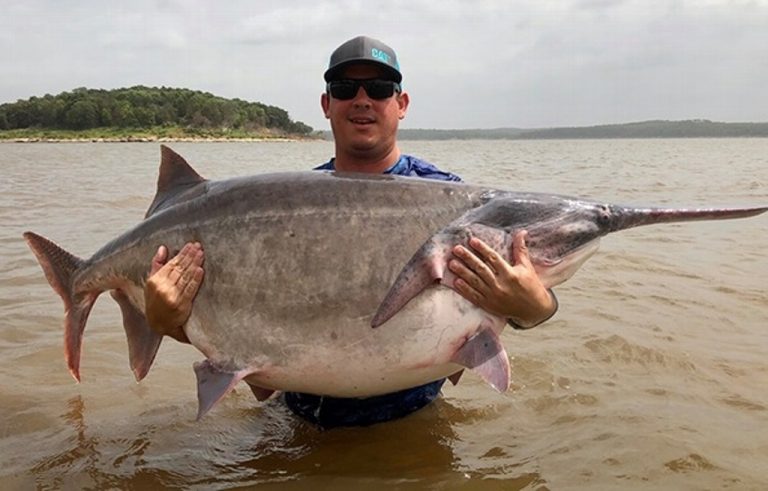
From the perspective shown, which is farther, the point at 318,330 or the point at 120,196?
the point at 120,196

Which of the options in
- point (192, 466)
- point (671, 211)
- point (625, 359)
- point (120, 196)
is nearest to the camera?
point (671, 211)

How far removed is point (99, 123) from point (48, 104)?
26.6ft

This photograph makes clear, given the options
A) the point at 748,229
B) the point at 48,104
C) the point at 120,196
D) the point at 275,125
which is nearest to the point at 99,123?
the point at 48,104

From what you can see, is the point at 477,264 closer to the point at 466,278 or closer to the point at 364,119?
the point at 466,278

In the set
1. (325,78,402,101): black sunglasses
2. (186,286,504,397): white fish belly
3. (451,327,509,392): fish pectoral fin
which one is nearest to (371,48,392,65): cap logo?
(325,78,402,101): black sunglasses

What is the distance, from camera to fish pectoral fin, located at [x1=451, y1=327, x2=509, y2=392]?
2.87m

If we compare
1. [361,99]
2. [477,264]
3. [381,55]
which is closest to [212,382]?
[477,264]

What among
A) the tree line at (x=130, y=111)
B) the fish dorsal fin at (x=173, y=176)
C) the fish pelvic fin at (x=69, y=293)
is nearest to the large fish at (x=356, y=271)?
the fish dorsal fin at (x=173, y=176)

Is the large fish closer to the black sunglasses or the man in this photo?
the man

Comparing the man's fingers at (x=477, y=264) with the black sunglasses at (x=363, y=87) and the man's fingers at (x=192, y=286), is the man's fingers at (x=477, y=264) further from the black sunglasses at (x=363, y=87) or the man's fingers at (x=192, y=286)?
the black sunglasses at (x=363, y=87)

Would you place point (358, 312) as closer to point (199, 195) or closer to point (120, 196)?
point (199, 195)

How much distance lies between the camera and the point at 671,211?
2.86m

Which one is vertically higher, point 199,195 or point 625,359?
point 199,195

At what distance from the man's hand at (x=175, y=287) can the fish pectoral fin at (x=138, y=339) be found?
0.48 m
